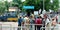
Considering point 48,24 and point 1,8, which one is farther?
point 1,8

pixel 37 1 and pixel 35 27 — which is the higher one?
pixel 37 1

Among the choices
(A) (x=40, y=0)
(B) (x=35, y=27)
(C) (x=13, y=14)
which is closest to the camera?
(B) (x=35, y=27)

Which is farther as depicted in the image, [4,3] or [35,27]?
[4,3]

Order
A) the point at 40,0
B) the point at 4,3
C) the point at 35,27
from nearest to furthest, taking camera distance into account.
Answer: the point at 35,27, the point at 4,3, the point at 40,0

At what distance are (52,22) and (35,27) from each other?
40.9 inches

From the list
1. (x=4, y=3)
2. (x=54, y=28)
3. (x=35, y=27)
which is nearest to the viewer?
(x=54, y=28)

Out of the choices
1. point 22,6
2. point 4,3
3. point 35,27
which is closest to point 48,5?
point 22,6

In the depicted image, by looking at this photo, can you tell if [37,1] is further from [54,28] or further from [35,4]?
[54,28]

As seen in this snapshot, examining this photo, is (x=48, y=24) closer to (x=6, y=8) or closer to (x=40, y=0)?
(x=6, y=8)

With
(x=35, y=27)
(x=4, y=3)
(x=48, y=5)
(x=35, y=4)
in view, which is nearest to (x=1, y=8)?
(x=4, y=3)

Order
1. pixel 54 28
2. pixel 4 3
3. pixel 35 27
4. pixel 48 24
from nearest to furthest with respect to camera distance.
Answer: pixel 54 28 < pixel 48 24 < pixel 35 27 < pixel 4 3

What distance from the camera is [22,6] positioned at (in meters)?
25.7

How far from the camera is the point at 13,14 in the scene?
2372cm

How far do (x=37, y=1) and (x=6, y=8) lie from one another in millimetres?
6120
